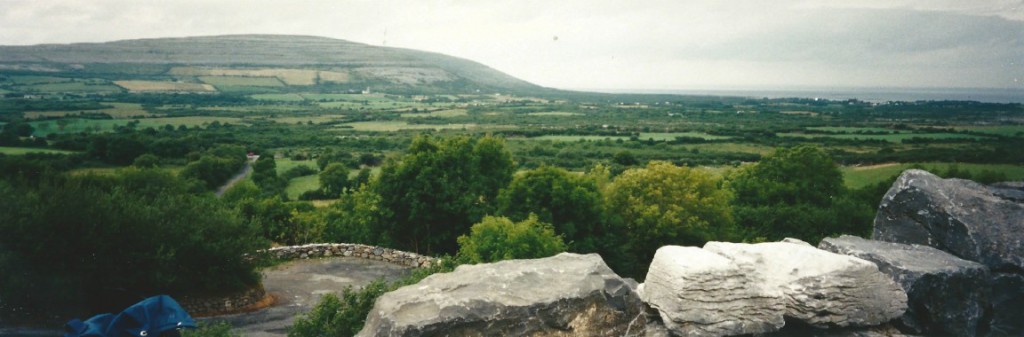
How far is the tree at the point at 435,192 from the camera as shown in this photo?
108 feet

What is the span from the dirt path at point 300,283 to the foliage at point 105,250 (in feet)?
5.55

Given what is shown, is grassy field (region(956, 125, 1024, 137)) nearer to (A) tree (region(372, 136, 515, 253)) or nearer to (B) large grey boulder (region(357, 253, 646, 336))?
(A) tree (region(372, 136, 515, 253))

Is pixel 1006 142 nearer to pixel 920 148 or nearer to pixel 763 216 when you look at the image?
pixel 920 148

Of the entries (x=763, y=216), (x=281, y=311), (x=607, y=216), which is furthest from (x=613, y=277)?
(x=763, y=216)

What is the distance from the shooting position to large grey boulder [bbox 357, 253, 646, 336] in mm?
9094

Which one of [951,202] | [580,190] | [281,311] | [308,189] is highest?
[951,202]

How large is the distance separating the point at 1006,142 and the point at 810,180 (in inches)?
1066

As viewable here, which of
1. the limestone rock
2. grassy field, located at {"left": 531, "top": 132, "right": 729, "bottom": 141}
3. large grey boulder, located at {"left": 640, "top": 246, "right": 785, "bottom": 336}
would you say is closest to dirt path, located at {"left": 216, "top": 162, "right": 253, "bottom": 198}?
grassy field, located at {"left": 531, "top": 132, "right": 729, "bottom": 141}

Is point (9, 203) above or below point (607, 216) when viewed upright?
above

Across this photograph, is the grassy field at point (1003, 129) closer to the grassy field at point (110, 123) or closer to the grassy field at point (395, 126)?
the grassy field at point (395, 126)

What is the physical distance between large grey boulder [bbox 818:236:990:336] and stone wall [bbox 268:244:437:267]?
19.7 meters

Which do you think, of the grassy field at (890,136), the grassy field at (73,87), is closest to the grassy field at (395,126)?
the grassy field at (73,87)

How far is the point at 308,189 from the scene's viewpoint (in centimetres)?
6769

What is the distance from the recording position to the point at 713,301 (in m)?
9.98
